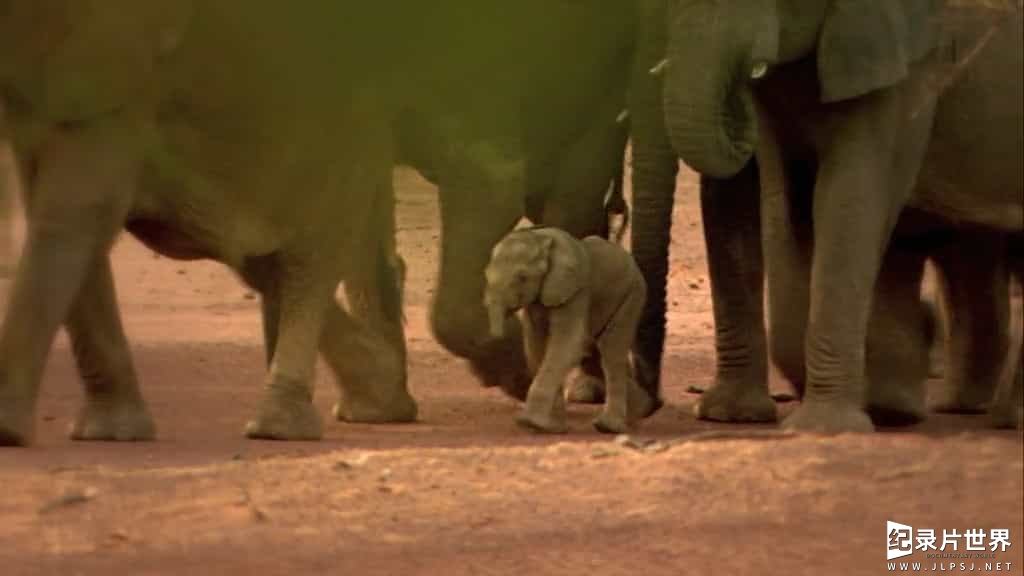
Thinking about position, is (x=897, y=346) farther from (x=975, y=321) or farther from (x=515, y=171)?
(x=515, y=171)

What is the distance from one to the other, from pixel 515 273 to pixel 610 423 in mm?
586

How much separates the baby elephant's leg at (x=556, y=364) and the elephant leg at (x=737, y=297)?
0.96m

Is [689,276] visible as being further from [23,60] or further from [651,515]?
[651,515]

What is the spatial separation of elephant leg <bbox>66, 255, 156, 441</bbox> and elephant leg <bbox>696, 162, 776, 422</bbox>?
2.12m

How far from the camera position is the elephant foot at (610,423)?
9.43m

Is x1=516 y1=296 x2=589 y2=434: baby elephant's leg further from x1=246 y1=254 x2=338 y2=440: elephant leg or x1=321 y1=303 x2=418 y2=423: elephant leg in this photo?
x1=321 y1=303 x2=418 y2=423: elephant leg

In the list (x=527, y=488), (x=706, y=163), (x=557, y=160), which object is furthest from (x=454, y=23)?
(x=527, y=488)

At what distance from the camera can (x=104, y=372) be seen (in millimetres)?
9133

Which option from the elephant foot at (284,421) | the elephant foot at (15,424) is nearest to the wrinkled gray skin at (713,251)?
the elephant foot at (284,421)

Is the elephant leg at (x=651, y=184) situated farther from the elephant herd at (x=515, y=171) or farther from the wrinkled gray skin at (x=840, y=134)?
the wrinkled gray skin at (x=840, y=134)

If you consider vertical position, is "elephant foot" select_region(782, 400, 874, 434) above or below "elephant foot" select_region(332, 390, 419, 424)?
above

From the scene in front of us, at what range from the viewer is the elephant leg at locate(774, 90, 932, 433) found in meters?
9.05

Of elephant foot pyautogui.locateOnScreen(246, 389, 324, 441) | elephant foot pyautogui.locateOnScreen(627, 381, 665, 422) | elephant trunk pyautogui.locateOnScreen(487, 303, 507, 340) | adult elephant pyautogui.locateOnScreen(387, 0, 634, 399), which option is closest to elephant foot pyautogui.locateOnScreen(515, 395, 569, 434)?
elephant trunk pyautogui.locateOnScreen(487, 303, 507, 340)

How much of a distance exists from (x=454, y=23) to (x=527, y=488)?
393 centimetres
